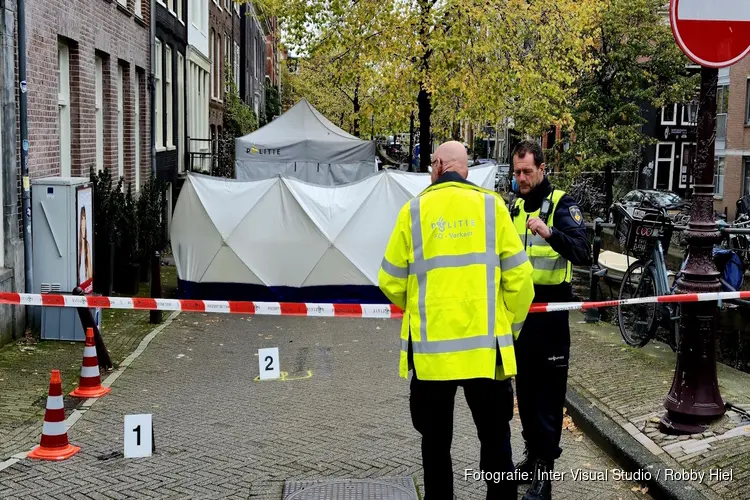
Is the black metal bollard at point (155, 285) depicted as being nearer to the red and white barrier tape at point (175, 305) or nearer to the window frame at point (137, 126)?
the red and white barrier tape at point (175, 305)

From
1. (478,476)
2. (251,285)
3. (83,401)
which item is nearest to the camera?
(478,476)

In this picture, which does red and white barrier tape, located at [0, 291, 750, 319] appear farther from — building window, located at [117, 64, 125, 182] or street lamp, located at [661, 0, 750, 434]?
building window, located at [117, 64, 125, 182]

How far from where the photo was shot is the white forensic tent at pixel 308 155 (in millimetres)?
21234

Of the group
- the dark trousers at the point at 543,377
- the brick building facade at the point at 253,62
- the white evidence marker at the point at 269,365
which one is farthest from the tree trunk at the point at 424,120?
the brick building facade at the point at 253,62

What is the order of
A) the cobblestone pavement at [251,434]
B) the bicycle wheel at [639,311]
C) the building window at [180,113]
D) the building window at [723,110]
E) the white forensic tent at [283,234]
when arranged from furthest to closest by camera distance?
the building window at [723,110]
the building window at [180,113]
the white forensic tent at [283,234]
the bicycle wheel at [639,311]
the cobblestone pavement at [251,434]

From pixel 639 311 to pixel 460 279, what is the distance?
5221 mm

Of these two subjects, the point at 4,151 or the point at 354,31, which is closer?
the point at 4,151

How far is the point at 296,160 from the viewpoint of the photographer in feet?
71.2

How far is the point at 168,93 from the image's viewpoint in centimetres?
2216

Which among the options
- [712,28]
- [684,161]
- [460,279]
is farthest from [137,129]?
[684,161]

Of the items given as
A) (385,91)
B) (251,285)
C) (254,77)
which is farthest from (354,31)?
(254,77)

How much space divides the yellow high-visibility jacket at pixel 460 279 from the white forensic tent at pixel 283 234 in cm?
855

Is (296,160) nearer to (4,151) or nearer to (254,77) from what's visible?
(4,151)

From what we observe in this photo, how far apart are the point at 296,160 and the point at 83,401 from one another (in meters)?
14.8
